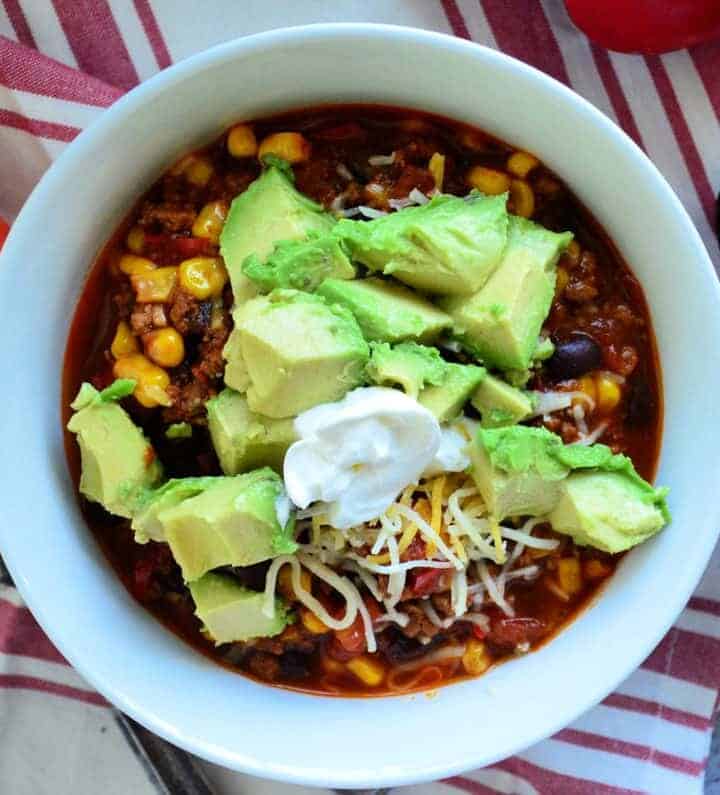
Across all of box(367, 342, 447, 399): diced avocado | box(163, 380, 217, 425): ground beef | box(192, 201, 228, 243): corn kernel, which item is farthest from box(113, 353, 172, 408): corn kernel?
box(367, 342, 447, 399): diced avocado

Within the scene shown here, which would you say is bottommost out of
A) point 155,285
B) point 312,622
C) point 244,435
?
point 312,622

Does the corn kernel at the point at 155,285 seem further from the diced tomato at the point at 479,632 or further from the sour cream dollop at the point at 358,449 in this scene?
the diced tomato at the point at 479,632

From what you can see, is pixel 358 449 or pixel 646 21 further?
pixel 646 21

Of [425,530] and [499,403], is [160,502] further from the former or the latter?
[499,403]

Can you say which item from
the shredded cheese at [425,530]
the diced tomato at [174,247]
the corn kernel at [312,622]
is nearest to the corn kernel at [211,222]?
the diced tomato at [174,247]

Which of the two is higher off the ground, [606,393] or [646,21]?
[646,21]

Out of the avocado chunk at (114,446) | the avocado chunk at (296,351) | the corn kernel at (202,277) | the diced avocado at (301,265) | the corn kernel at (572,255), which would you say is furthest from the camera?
the corn kernel at (572,255)

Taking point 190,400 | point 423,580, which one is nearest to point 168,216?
point 190,400
